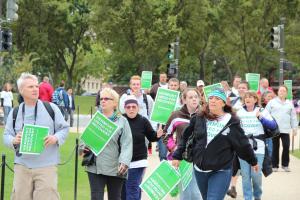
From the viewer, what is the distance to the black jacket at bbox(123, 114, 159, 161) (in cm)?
846

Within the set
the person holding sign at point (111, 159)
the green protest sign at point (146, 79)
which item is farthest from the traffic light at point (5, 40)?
the person holding sign at point (111, 159)

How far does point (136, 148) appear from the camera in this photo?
27.8 ft

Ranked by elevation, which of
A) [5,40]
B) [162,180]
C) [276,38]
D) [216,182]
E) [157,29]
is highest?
[157,29]

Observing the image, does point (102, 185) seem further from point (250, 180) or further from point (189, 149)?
point (250, 180)

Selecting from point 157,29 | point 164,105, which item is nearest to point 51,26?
point 157,29

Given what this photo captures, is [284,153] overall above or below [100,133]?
below

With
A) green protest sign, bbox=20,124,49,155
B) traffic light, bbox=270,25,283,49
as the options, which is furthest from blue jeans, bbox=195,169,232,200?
traffic light, bbox=270,25,283,49

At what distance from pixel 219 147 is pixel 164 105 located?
4.22 meters

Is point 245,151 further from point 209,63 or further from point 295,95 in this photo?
point 209,63

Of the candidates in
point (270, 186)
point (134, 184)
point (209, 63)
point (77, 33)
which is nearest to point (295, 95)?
point (209, 63)

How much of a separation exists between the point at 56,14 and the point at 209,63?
17.1 metres

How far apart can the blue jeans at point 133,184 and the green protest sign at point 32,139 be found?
1742 mm

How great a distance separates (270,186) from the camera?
1229cm

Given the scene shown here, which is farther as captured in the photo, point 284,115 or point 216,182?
point 284,115
